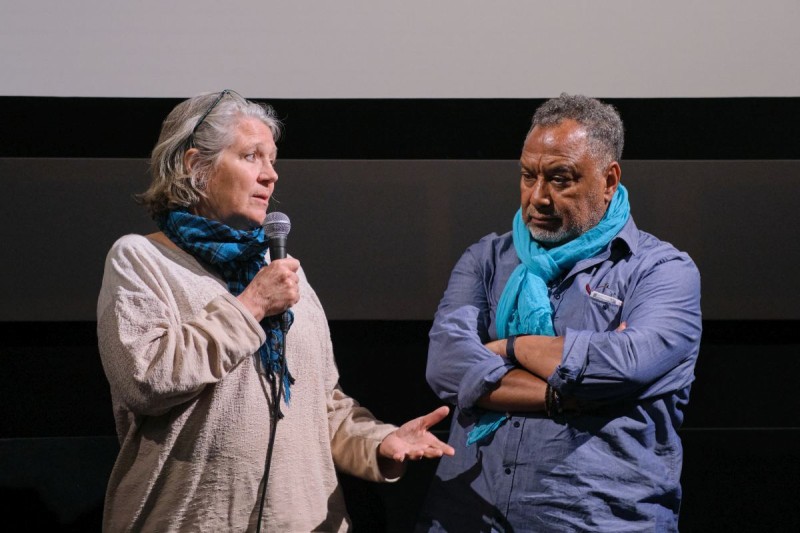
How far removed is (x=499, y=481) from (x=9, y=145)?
181 centimetres

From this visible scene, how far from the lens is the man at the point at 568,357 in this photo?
6.43 feet

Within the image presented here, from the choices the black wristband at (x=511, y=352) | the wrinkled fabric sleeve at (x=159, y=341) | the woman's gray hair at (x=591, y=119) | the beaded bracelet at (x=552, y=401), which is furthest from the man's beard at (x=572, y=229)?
the wrinkled fabric sleeve at (x=159, y=341)

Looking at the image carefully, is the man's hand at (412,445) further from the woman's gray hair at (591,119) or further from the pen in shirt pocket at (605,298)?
the woman's gray hair at (591,119)

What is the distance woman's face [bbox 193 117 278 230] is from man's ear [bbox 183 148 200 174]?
6cm

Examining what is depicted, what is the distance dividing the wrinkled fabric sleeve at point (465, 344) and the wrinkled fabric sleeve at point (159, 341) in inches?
20.6

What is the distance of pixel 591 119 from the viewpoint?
222 centimetres

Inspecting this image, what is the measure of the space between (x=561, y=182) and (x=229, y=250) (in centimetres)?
86

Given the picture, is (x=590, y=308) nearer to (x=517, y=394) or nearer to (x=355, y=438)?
(x=517, y=394)

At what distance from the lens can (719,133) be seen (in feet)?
8.87

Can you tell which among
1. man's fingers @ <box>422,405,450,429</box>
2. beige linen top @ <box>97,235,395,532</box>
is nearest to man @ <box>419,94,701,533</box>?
man's fingers @ <box>422,405,450,429</box>

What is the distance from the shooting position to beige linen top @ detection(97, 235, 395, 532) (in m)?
1.76

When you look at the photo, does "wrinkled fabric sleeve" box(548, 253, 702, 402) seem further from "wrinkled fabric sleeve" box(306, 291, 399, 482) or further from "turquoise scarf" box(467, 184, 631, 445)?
"wrinkled fabric sleeve" box(306, 291, 399, 482)
